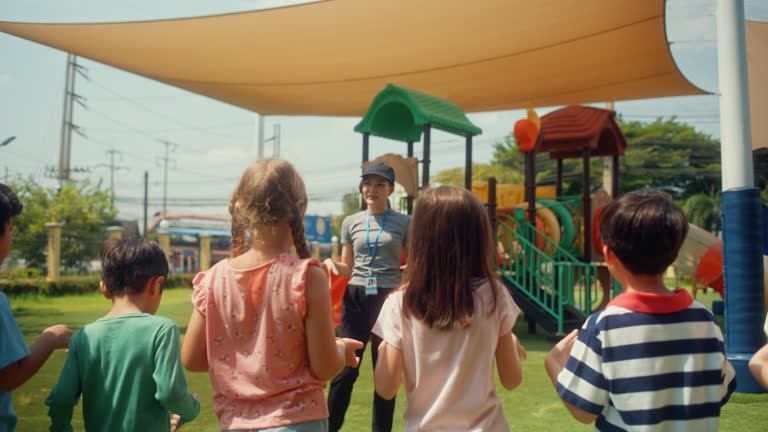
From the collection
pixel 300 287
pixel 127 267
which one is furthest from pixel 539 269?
pixel 300 287

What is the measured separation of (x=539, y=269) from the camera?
24.8ft

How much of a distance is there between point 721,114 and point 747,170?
Answer: 0.46 m

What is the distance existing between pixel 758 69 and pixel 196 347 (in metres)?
7.90

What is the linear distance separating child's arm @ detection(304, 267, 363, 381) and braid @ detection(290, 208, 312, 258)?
0.32ft

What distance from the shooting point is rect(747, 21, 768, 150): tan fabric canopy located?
23.7 feet

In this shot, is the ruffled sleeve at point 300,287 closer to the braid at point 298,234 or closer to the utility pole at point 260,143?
the braid at point 298,234

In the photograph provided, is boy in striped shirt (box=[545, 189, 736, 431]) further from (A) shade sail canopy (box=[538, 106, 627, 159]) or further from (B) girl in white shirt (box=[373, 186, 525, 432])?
(A) shade sail canopy (box=[538, 106, 627, 159])

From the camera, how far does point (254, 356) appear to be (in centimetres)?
163

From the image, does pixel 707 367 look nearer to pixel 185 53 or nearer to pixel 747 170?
pixel 747 170

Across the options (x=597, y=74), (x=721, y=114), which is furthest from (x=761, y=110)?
(x=721, y=114)

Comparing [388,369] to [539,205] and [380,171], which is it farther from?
[539,205]

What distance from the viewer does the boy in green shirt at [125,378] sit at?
182 centimetres

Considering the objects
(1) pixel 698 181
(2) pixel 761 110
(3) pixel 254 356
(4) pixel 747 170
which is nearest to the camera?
(3) pixel 254 356

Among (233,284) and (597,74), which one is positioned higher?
(597,74)
